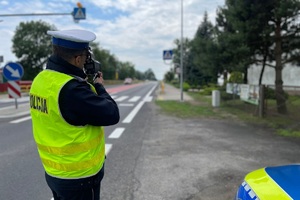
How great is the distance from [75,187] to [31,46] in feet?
201

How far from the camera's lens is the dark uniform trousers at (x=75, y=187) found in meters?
2.13

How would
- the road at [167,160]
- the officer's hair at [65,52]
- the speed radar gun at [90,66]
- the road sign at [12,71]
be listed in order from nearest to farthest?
1. the officer's hair at [65,52]
2. the speed radar gun at [90,66]
3. the road at [167,160]
4. the road sign at [12,71]

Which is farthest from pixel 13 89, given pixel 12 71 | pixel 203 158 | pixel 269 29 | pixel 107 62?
pixel 107 62

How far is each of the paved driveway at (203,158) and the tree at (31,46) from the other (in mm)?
53534

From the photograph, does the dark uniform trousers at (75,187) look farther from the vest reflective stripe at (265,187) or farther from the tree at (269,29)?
the tree at (269,29)

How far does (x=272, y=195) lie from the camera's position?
209cm

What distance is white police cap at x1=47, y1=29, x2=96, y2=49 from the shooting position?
206 centimetres

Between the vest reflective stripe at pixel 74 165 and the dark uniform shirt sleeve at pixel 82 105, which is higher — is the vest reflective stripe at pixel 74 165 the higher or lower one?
the lower one

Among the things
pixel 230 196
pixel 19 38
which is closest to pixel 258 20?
pixel 230 196

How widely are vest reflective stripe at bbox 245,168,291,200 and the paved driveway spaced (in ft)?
4.88

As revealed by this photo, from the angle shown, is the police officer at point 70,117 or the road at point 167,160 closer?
the police officer at point 70,117

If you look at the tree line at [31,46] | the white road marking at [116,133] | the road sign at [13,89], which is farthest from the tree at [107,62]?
the white road marking at [116,133]

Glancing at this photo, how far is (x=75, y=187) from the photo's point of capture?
2127 mm

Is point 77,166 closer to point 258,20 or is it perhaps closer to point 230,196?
point 230,196
